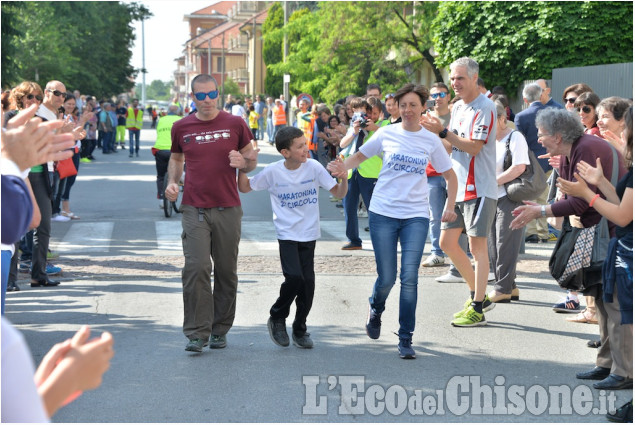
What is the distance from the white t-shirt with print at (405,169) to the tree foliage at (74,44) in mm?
21887

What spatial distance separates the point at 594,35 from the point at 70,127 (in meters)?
18.5

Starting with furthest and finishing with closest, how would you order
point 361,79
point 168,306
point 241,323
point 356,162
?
point 361,79 < point 168,306 < point 241,323 < point 356,162

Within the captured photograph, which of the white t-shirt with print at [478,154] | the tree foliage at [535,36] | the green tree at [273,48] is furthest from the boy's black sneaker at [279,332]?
the green tree at [273,48]

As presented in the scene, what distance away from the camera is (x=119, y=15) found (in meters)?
67.8

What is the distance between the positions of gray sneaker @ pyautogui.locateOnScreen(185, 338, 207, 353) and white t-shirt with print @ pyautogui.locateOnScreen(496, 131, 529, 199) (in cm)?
350

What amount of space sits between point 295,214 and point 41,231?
3.60 m

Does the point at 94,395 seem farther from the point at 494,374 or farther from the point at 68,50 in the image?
the point at 68,50

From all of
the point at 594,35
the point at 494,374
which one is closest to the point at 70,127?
the point at 494,374

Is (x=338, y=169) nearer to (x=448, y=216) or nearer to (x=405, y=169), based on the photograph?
(x=405, y=169)

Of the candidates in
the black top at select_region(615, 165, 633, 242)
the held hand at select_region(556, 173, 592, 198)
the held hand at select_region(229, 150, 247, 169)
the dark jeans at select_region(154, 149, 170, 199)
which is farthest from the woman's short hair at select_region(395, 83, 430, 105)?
the dark jeans at select_region(154, 149, 170, 199)

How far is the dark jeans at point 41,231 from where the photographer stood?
942cm

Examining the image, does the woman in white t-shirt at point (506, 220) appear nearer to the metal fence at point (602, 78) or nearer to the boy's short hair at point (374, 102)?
the boy's short hair at point (374, 102)

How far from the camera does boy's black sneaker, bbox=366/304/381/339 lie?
7.28 meters

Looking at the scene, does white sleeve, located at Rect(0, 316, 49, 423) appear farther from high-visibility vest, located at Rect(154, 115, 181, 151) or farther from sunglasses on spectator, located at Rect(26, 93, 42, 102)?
high-visibility vest, located at Rect(154, 115, 181, 151)
